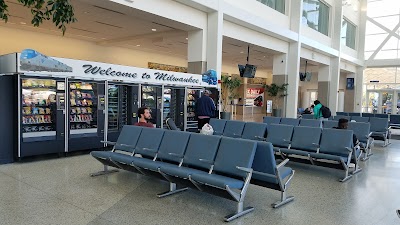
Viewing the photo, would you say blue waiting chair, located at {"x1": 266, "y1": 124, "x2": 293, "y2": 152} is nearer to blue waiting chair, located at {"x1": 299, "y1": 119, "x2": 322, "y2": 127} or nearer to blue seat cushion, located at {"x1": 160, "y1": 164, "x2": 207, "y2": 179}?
blue waiting chair, located at {"x1": 299, "y1": 119, "x2": 322, "y2": 127}

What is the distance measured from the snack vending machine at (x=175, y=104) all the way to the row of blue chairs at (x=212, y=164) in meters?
4.37

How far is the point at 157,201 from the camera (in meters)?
3.93

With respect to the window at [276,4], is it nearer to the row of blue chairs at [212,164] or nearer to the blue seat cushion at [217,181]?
the row of blue chairs at [212,164]

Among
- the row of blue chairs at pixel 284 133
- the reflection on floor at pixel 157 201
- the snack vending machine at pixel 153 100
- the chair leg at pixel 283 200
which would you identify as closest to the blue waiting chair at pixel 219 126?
the row of blue chairs at pixel 284 133

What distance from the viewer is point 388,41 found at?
73.3 ft

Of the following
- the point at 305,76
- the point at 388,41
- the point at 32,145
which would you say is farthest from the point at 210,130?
the point at 388,41

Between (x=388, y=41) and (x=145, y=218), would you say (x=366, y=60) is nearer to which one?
(x=388, y=41)

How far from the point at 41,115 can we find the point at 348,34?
867 inches

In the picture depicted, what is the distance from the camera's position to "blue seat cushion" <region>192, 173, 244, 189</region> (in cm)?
334

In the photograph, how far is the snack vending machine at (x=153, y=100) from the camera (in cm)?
845

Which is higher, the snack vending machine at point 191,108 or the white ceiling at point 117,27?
the white ceiling at point 117,27

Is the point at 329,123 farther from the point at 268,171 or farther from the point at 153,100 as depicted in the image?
the point at 268,171

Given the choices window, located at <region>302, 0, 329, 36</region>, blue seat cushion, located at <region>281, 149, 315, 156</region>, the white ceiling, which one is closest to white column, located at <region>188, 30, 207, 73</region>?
the white ceiling

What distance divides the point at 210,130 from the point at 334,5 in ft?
55.2
